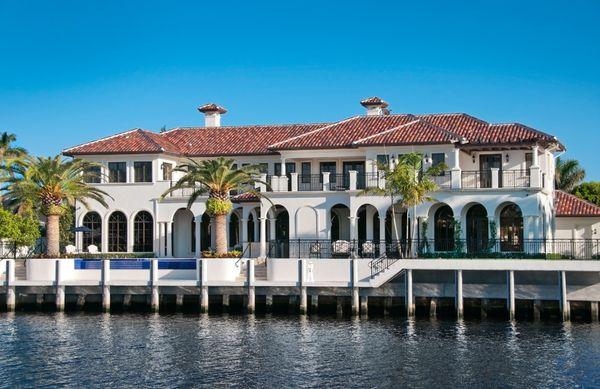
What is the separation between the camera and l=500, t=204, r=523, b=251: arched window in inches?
2031

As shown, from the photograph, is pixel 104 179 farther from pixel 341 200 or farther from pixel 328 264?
pixel 328 264

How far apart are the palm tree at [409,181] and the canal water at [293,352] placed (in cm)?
804

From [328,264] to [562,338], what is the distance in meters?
12.7

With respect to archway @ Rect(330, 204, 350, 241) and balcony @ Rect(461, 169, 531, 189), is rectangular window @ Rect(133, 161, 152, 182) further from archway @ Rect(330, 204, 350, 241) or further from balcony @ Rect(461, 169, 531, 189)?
balcony @ Rect(461, 169, 531, 189)

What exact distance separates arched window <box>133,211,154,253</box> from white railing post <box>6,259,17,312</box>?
12611 millimetres

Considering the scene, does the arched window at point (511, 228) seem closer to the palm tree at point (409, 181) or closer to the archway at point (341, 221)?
the palm tree at point (409, 181)

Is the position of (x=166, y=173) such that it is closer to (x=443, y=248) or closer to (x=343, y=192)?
(x=343, y=192)

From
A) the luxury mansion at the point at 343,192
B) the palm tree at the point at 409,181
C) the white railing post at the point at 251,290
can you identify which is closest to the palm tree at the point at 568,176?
the luxury mansion at the point at 343,192

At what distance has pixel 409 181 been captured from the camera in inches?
1913

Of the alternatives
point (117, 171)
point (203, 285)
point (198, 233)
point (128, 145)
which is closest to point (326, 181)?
point (198, 233)

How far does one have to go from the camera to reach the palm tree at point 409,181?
4850 cm

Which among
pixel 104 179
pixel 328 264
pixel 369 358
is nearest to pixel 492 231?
pixel 328 264

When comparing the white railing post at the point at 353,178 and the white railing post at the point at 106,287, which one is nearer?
the white railing post at the point at 106,287

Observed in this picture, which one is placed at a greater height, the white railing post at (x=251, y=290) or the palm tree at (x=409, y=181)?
the palm tree at (x=409, y=181)
